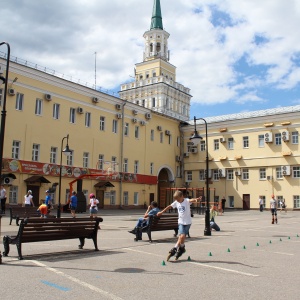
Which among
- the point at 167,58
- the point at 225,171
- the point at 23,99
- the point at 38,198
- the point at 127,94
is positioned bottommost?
the point at 38,198

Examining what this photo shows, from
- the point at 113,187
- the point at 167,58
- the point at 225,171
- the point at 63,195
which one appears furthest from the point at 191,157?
the point at 167,58

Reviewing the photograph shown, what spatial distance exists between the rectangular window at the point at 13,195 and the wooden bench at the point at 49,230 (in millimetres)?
24032

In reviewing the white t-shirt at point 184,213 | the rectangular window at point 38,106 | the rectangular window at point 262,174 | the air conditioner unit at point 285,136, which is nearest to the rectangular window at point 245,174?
the rectangular window at point 262,174

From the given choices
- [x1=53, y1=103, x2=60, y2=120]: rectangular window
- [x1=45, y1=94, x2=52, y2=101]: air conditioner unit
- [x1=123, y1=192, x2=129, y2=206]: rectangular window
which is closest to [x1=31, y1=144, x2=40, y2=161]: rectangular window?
[x1=53, y1=103, x2=60, y2=120]: rectangular window

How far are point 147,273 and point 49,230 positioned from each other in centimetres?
323

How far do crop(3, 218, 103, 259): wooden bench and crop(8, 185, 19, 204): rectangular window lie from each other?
24.0 metres

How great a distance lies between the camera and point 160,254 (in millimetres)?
10469

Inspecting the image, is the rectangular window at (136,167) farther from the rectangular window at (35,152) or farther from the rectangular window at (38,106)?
the rectangular window at (38,106)

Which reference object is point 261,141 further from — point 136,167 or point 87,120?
point 87,120

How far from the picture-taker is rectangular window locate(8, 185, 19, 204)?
33.0 meters

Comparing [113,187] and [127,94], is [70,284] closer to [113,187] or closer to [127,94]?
[113,187]

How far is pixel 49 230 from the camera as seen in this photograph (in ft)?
32.3

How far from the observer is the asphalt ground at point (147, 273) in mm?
6336

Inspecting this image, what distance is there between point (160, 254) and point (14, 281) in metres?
4.50
